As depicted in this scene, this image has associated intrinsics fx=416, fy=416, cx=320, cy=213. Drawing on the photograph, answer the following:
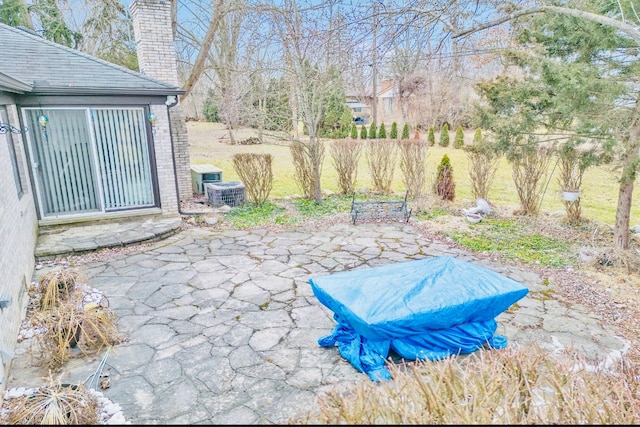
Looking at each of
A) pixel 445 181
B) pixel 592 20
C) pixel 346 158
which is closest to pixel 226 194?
pixel 346 158

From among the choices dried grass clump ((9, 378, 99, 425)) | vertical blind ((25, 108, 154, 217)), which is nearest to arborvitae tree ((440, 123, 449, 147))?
vertical blind ((25, 108, 154, 217))

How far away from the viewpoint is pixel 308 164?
32.2ft

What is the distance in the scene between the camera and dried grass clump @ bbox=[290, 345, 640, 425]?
1.78 m

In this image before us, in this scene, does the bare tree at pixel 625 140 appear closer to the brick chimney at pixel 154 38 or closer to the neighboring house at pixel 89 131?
the neighboring house at pixel 89 131

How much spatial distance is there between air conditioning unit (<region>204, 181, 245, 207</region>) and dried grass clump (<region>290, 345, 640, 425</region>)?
24.6 feet

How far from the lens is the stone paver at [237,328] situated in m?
3.13

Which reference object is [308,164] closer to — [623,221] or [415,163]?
[415,163]

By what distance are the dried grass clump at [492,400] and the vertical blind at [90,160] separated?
6998 mm

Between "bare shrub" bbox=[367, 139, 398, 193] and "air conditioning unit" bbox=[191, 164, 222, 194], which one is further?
"bare shrub" bbox=[367, 139, 398, 193]

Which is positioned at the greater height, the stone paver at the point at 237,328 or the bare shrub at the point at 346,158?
the bare shrub at the point at 346,158

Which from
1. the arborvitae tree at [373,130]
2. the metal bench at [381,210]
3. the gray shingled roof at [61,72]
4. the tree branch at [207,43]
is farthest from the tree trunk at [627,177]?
the arborvitae tree at [373,130]

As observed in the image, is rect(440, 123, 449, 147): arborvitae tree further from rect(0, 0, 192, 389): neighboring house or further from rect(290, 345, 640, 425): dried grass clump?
rect(290, 345, 640, 425): dried grass clump

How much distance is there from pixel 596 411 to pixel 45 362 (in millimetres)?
3959

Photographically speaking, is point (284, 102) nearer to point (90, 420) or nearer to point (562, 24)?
point (562, 24)
